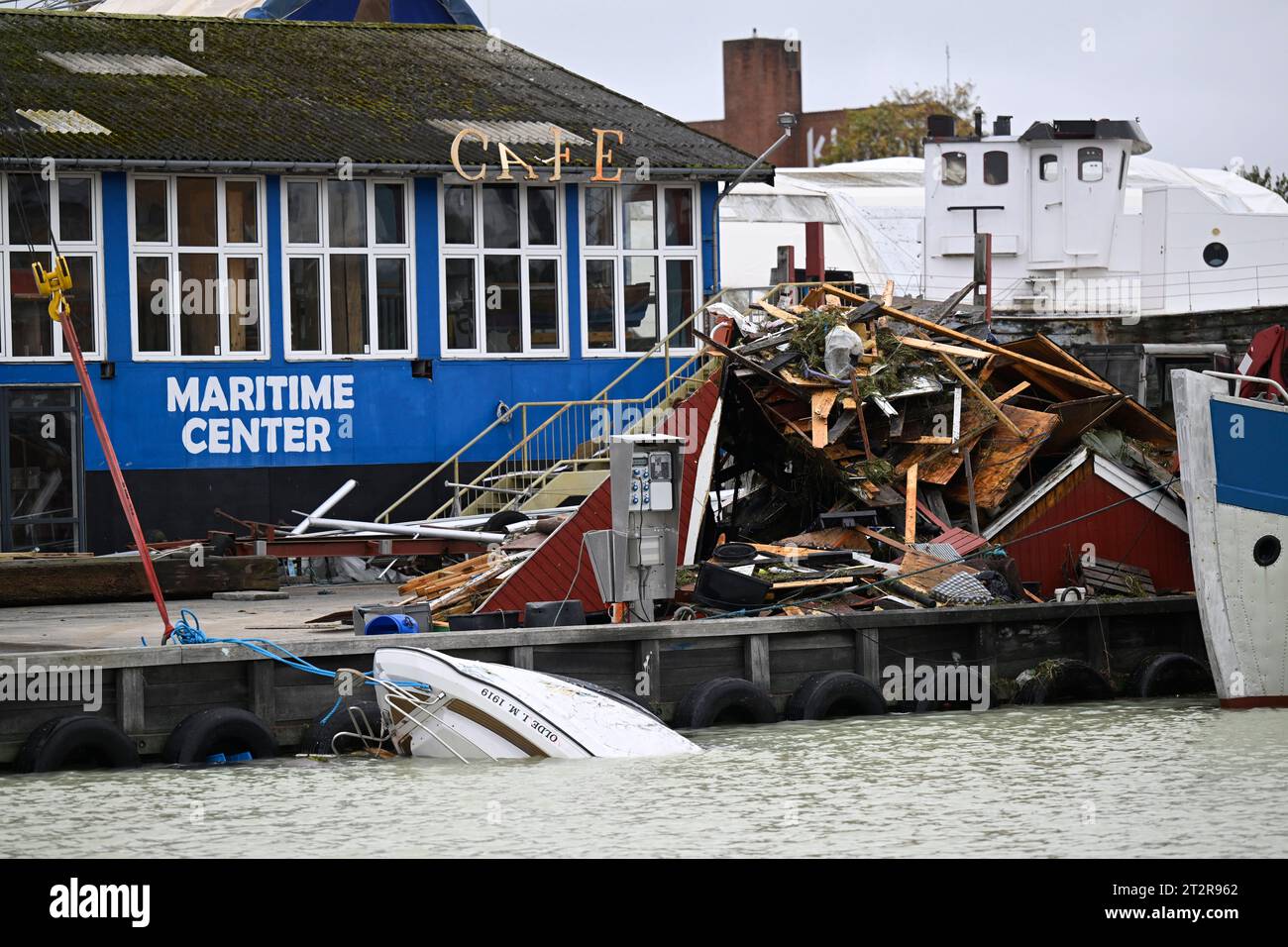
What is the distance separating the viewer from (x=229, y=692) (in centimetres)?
1698

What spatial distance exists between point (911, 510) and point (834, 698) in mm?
3257

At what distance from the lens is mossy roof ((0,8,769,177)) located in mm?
26156

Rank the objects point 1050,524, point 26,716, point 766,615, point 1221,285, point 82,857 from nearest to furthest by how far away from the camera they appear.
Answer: point 82,857 → point 26,716 → point 766,615 → point 1050,524 → point 1221,285

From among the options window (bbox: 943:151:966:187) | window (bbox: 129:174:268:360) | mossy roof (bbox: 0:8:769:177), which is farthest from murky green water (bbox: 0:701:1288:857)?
window (bbox: 943:151:966:187)

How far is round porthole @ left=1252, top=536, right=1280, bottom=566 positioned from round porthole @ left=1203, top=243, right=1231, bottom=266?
21.2 metres

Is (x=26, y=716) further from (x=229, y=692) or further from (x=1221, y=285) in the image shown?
(x=1221, y=285)

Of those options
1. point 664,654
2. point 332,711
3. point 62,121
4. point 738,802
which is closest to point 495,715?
point 332,711

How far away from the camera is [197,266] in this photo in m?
26.4

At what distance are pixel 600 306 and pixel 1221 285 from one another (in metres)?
17.0

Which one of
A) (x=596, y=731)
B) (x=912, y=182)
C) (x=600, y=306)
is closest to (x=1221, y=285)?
(x=912, y=182)

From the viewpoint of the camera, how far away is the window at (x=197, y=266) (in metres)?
26.1

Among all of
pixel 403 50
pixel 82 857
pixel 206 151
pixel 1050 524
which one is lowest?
pixel 82 857

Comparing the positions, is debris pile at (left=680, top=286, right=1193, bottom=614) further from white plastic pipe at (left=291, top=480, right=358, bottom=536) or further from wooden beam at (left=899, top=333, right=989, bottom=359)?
white plastic pipe at (left=291, top=480, right=358, bottom=536)

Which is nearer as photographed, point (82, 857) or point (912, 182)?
point (82, 857)
